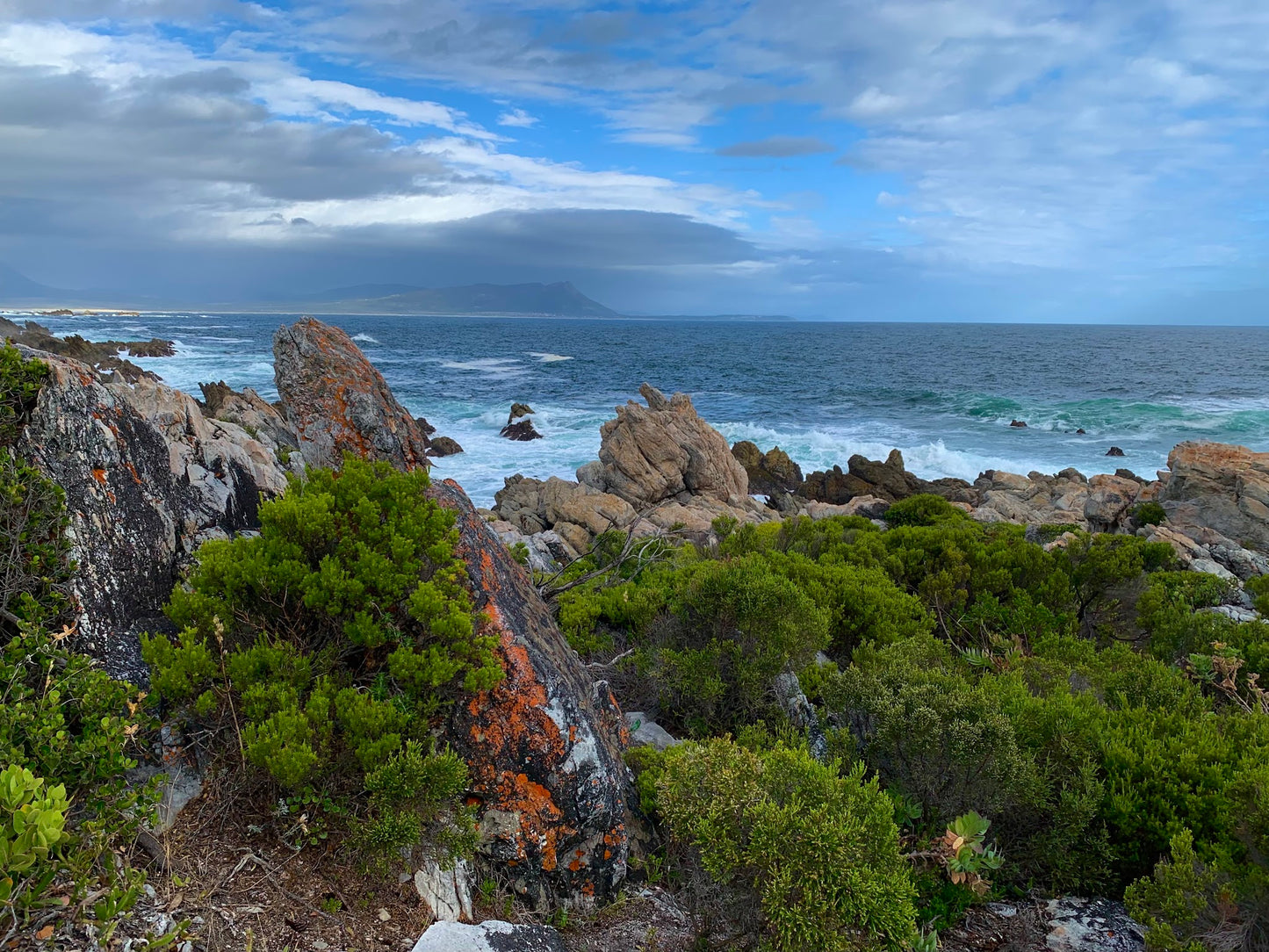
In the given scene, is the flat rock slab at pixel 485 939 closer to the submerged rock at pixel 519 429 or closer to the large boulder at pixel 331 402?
the large boulder at pixel 331 402

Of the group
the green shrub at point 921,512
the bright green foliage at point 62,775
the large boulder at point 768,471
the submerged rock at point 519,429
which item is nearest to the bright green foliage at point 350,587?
the bright green foliage at point 62,775

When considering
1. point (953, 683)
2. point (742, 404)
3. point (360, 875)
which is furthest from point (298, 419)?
point (742, 404)

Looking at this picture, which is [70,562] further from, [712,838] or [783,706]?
[783,706]

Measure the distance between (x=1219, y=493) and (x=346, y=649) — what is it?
2007 cm

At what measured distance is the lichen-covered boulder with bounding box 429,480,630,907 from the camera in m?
3.66

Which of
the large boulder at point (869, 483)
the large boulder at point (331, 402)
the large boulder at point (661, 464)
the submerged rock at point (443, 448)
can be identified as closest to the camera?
the large boulder at point (331, 402)

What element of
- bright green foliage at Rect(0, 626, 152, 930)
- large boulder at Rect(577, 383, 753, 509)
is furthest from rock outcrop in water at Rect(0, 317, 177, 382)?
bright green foliage at Rect(0, 626, 152, 930)

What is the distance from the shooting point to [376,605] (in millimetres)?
3896

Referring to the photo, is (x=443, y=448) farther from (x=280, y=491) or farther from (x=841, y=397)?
(x=841, y=397)

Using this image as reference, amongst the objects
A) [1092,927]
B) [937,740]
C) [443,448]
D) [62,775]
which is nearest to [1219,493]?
[937,740]

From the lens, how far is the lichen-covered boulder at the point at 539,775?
3658 millimetres

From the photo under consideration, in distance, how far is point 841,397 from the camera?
2264 inches

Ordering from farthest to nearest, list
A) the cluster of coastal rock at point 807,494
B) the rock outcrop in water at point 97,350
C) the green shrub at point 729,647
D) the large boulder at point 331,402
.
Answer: the rock outcrop in water at point 97,350
the cluster of coastal rock at point 807,494
the large boulder at point 331,402
the green shrub at point 729,647

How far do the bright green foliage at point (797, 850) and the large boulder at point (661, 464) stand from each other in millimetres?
19748
